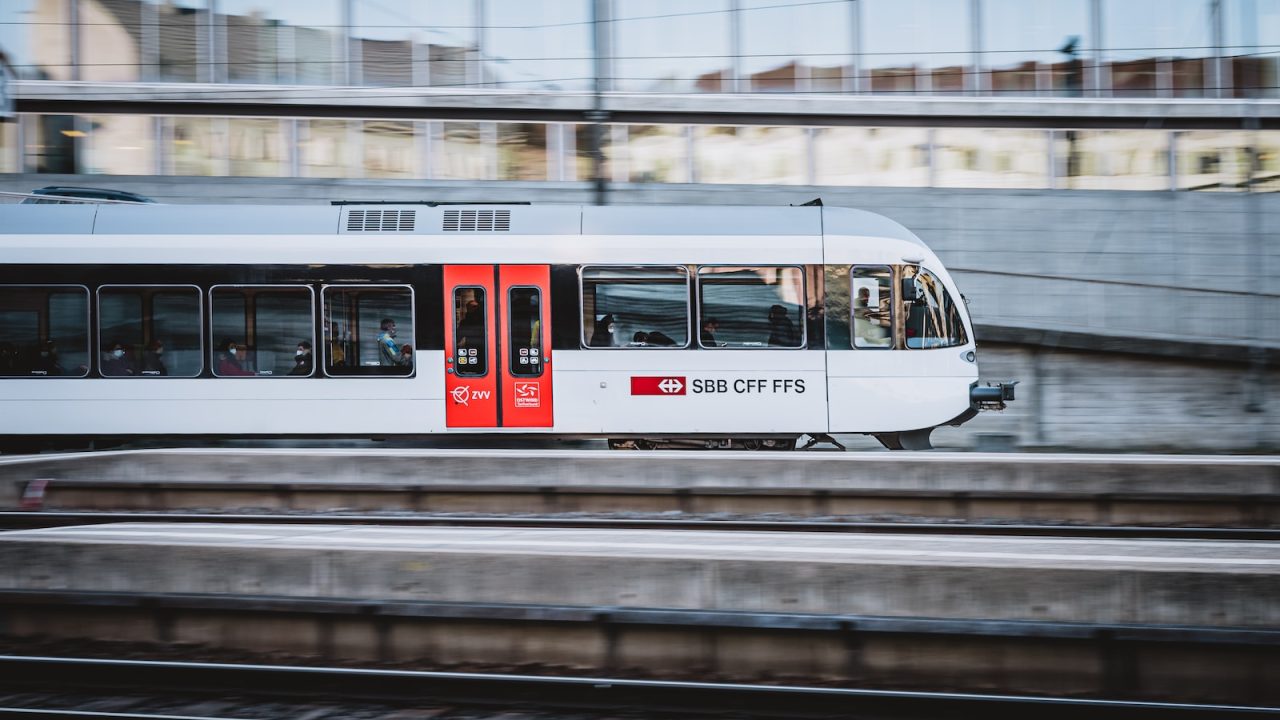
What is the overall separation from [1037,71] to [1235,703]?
19.4m

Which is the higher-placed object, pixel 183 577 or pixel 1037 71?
pixel 1037 71

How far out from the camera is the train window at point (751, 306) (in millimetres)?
12180

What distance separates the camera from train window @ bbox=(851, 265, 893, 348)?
12195mm

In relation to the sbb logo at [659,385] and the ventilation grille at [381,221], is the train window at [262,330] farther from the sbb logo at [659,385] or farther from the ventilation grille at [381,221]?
the sbb logo at [659,385]

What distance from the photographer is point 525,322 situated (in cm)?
1226

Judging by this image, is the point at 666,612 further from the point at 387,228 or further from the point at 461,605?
the point at 387,228

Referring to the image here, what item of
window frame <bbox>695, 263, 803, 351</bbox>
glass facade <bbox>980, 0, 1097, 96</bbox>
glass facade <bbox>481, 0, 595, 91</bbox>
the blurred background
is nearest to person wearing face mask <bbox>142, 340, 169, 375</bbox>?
window frame <bbox>695, 263, 803, 351</bbox>

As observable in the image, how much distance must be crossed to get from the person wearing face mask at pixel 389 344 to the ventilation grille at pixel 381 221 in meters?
1.16

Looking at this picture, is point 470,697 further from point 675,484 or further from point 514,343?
point 514,343

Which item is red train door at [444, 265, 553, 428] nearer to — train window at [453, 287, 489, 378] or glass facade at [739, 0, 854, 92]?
train window at [453, 287, 489, 378]

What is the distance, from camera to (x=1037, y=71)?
69.5ft

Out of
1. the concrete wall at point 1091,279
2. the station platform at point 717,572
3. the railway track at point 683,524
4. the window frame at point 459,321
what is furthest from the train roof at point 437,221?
the station platform at point 717,572

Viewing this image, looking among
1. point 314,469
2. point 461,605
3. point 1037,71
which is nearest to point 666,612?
point 461,605

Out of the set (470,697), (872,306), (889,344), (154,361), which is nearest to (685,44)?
(872,306)
